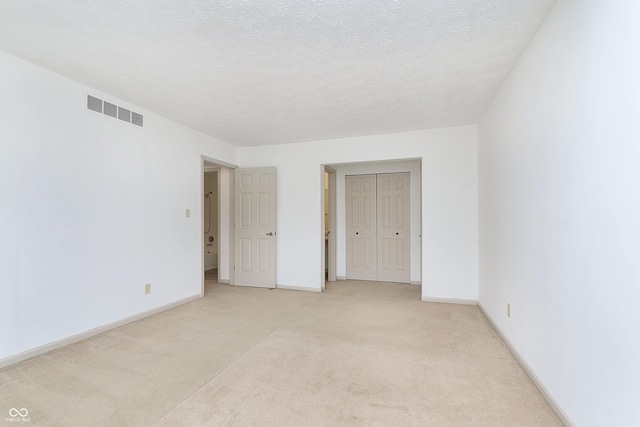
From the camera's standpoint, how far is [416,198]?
5.39 m

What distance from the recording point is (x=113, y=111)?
3162mm

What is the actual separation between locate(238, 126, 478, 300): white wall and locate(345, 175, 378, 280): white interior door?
3.70ft

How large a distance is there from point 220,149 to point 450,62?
363 cm

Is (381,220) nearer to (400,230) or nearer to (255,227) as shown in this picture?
(400,230)

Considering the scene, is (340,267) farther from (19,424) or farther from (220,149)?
(19,424)

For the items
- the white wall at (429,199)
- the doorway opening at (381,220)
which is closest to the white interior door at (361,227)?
the doorway opening at (381,220)

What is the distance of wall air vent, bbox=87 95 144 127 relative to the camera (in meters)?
2.96

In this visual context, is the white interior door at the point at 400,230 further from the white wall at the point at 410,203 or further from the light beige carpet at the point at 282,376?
the light beige carpet at the point at 282,376

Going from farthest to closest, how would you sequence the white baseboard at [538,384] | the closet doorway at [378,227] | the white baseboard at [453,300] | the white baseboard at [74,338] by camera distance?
the closet doorway at [378,227], the white baseboard at [453,300], the white baseboard at [74,338], the white baseboard at [538,384]

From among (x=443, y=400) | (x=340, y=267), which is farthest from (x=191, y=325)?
(x=340, y=267)

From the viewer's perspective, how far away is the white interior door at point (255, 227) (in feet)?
16.6

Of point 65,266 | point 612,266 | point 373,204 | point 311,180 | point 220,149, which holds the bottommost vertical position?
point 65,266

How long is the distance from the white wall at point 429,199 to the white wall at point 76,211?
72.6 inches

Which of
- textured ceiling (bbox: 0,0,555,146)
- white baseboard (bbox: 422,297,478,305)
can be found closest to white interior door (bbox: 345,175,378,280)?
white baseboard (bbox: 422,297,478,305)
